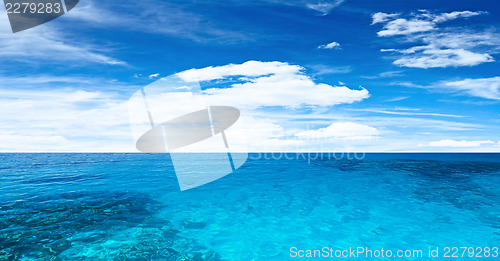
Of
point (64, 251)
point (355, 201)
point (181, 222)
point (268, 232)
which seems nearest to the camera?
point (64, 251)

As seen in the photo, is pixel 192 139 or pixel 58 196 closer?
pixel 192 139

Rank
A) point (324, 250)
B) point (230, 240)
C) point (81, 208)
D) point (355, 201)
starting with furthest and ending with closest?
1. point (355, 201)
2. point (81, 208)
3. point (230, 240)
4. point (324, 250)

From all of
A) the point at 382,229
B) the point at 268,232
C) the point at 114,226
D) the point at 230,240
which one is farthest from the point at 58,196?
the point at 382,229

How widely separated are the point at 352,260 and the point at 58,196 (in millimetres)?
20541

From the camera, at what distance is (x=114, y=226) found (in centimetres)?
1175

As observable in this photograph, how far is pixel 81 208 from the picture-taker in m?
14.8

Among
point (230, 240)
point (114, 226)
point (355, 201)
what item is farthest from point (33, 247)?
point (355, 201)

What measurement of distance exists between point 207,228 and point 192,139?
4.75 meters

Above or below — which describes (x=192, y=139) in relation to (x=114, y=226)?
above

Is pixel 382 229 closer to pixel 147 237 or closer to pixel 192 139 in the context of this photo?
pixel 192 139

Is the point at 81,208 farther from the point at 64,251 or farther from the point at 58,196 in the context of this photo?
the point at 64,251
